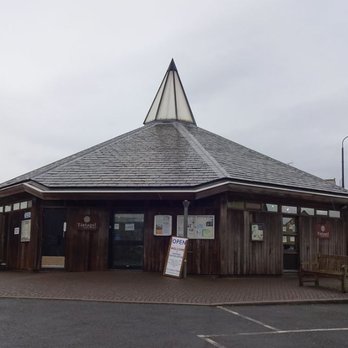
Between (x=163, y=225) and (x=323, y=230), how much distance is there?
21.2ft

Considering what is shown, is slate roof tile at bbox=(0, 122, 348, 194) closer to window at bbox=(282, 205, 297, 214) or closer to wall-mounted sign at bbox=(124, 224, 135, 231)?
window at bbox=(282, 205, 297, 214)

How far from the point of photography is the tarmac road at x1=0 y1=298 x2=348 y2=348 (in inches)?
277

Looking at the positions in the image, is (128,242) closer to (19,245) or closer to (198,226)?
(198,226)

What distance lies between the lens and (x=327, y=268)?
14039 mm

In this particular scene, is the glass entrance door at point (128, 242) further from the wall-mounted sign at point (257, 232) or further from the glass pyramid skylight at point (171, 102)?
the glass pyramid skylight at point (171, 102)

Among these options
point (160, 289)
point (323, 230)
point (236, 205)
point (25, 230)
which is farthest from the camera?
point (323, 230)

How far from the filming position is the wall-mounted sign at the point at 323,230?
1858 cm

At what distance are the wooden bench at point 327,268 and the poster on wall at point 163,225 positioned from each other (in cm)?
475

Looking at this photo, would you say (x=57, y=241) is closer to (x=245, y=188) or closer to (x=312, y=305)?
(x=245, y=188)

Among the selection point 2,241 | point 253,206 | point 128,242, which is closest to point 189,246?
point 128,242

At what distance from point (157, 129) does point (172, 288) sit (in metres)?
12.1

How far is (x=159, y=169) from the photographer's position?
58.4 feet

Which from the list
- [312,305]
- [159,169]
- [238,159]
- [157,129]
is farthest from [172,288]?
[157,129]

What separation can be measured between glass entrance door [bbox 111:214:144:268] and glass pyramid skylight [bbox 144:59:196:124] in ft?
30.8
